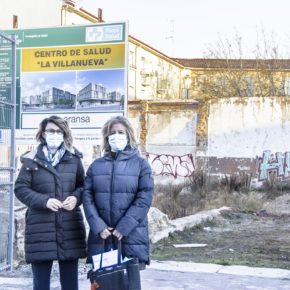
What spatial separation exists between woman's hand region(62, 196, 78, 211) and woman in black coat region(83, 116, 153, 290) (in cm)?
9

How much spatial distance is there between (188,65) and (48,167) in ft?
156

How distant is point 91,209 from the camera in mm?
5348

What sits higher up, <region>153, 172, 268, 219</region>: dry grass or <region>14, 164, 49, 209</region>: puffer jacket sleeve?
<region>14, 164, 49, 209</region>: puffer jacket sleeve

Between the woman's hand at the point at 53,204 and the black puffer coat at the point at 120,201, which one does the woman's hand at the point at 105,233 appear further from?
the woman's hand at the point at 53,204

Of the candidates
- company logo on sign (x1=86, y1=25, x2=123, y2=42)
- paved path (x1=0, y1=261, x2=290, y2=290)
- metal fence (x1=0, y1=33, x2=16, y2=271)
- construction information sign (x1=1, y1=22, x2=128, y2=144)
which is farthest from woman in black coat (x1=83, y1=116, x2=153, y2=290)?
company logo on sign (x1=86, y1=25, x2=123, y2=42)

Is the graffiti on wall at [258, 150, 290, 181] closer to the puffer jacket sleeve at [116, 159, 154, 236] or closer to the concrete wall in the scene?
the concrete wall

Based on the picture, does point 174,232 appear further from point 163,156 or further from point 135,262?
point 163,156

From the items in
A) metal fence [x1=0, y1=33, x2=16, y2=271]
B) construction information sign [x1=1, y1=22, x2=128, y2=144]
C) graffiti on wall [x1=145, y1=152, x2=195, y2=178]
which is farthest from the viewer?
graffiti on wall [x1=145, y1=152, x2=195, y2=178]

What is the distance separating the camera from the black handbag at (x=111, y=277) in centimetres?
532

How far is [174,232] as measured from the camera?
41.1 feet

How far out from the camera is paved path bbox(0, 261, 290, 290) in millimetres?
7484

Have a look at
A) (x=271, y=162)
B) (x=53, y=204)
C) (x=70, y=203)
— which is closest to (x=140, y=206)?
(x=70, y=203)

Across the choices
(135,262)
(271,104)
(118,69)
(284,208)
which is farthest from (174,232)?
(271,104)

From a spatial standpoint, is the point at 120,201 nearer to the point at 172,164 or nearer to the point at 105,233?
the point at 105,233
